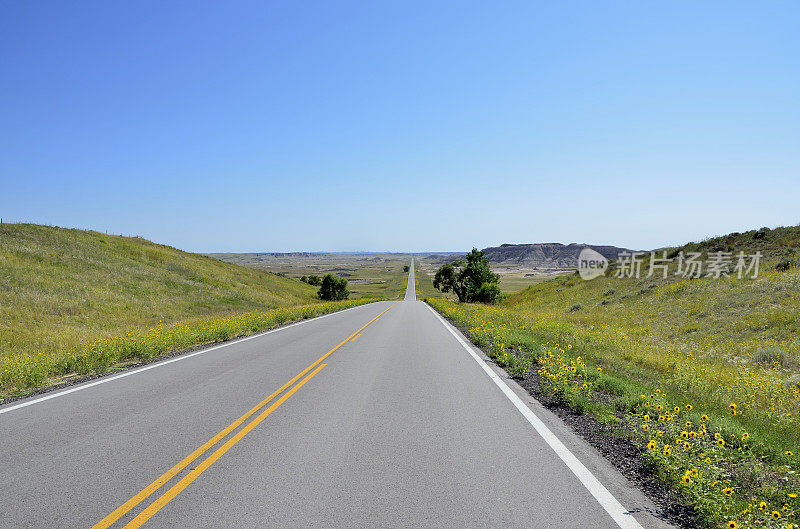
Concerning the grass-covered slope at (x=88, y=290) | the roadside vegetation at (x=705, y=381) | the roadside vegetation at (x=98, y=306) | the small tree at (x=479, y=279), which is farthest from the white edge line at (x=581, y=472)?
the small tree at (x=479, y=279)

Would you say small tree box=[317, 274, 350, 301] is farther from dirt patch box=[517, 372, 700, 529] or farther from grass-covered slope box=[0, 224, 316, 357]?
dirt patch box=[517, 372, 700, 529]

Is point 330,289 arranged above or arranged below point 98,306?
below

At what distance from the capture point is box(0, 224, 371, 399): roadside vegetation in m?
10.3

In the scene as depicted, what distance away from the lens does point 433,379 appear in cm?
864

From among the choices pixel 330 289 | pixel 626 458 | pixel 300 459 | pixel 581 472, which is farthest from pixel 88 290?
pixel 330 289

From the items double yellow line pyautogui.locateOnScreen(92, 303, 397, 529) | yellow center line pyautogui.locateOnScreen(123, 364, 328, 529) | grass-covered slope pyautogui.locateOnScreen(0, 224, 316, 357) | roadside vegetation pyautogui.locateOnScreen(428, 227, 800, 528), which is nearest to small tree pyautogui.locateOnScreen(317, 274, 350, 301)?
grass-covered slope pyautogui.locateOnScreen(0, 224, 316, 357)

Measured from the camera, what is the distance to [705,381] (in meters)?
8.51

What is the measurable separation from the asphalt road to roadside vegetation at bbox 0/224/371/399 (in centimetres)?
232

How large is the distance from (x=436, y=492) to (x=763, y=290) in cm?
2350

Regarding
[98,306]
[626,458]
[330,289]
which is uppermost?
[626,458]

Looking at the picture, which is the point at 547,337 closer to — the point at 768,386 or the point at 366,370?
the point at 768,386

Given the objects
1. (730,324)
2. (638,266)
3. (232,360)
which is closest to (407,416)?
(232,360)

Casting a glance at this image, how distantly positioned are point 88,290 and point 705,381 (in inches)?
1320

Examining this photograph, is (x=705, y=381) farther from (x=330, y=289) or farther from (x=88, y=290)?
(x=330, y=289)
